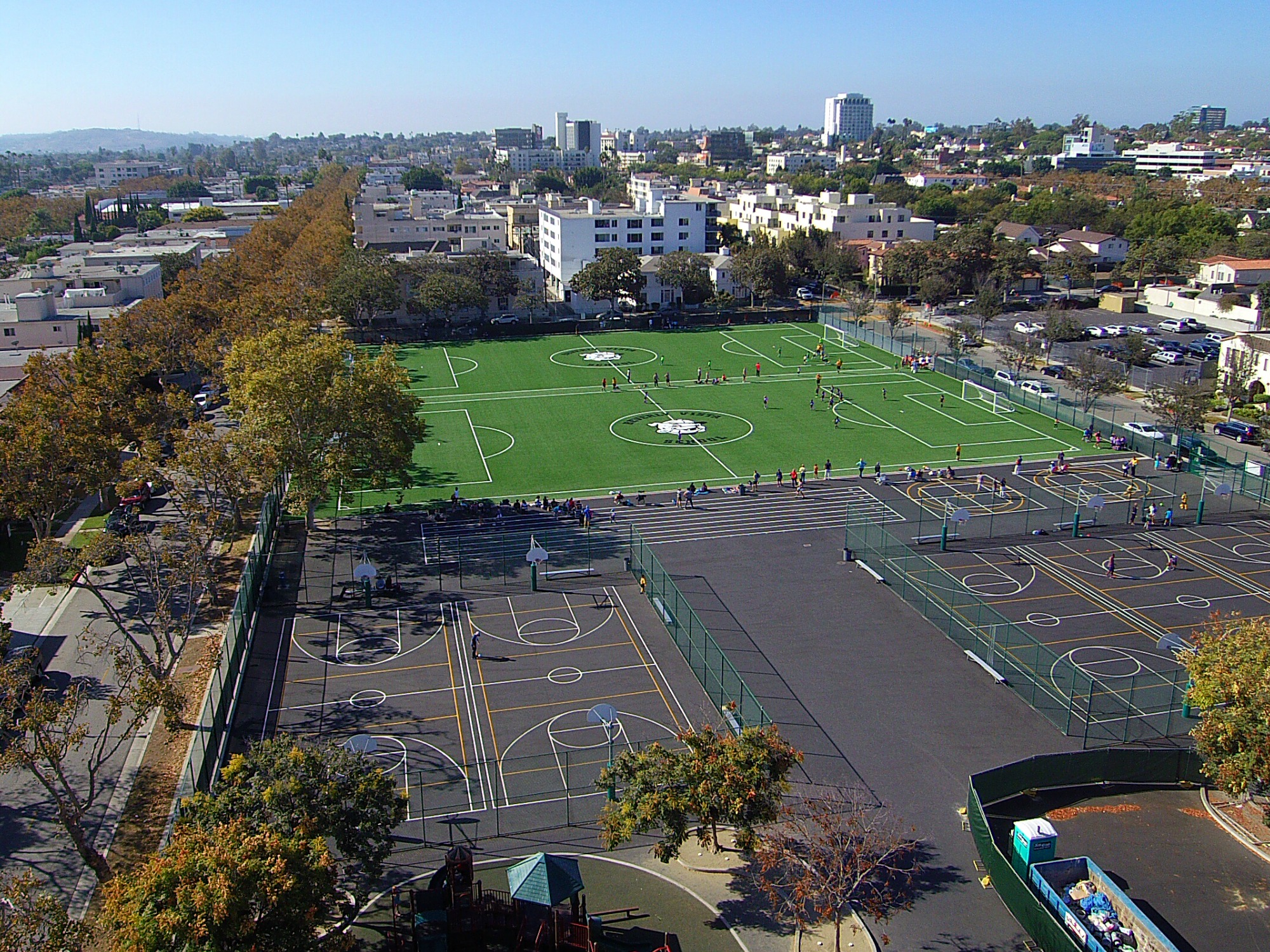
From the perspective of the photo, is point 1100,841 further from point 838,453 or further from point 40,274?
point 40,274

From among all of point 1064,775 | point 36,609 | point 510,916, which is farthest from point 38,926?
point 36,609

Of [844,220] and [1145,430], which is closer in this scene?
[1145,430]

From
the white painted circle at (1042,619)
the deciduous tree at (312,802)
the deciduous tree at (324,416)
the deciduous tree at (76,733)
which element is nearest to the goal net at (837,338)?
the deciduous tree at (324,416)

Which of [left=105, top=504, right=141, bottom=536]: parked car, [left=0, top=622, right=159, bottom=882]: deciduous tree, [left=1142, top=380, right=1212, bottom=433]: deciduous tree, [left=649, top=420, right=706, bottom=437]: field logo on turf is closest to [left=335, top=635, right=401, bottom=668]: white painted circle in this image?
[left=0, top=622, right=159, bottom=882]: deciduous tree

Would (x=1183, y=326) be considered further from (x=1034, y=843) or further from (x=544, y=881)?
(x=544, y=881)

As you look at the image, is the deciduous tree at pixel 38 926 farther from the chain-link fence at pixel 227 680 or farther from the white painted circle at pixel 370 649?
the white painted circle at pixel 370 649

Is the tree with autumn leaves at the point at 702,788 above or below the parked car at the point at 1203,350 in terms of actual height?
below
